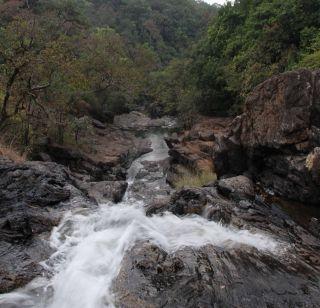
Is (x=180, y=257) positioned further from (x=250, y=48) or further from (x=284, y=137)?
(x=250, y=48)

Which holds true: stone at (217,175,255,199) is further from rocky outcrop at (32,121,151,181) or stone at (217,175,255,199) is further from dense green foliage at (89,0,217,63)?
dense green foliage at (89,0,217,63)

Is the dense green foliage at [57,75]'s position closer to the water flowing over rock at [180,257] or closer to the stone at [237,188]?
the water flowing over rock at [180,257]

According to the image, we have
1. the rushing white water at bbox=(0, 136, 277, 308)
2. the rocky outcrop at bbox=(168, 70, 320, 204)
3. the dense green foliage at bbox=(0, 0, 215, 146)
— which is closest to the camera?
the rushing white water at bbox=(0, 136, 277, 308)

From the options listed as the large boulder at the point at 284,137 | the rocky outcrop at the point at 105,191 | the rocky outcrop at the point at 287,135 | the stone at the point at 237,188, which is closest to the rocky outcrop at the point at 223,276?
the stone at the point at 237,188

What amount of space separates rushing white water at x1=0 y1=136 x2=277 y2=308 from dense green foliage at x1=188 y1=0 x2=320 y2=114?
461 inches

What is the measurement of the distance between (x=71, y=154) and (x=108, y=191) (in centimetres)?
873

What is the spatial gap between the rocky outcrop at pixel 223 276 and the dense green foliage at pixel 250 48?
12.1 meters

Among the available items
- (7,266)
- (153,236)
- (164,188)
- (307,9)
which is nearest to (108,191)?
(164,188)

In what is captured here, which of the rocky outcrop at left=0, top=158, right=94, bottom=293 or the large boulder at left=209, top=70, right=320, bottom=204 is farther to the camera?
the large boulder at left=209, top=70, right=320, bottom=204

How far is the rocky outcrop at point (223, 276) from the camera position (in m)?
7.81

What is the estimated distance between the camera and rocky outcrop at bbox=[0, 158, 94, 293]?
29.1ft

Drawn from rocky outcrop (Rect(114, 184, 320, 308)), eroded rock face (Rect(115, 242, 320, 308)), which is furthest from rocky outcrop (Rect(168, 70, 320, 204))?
eroded rock face (Rect(115, 242, 320, 308))

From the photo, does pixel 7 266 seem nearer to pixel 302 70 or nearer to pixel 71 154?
pixel 302 70

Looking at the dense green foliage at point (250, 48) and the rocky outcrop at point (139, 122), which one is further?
the rocky outcrop at point (139, 122)
